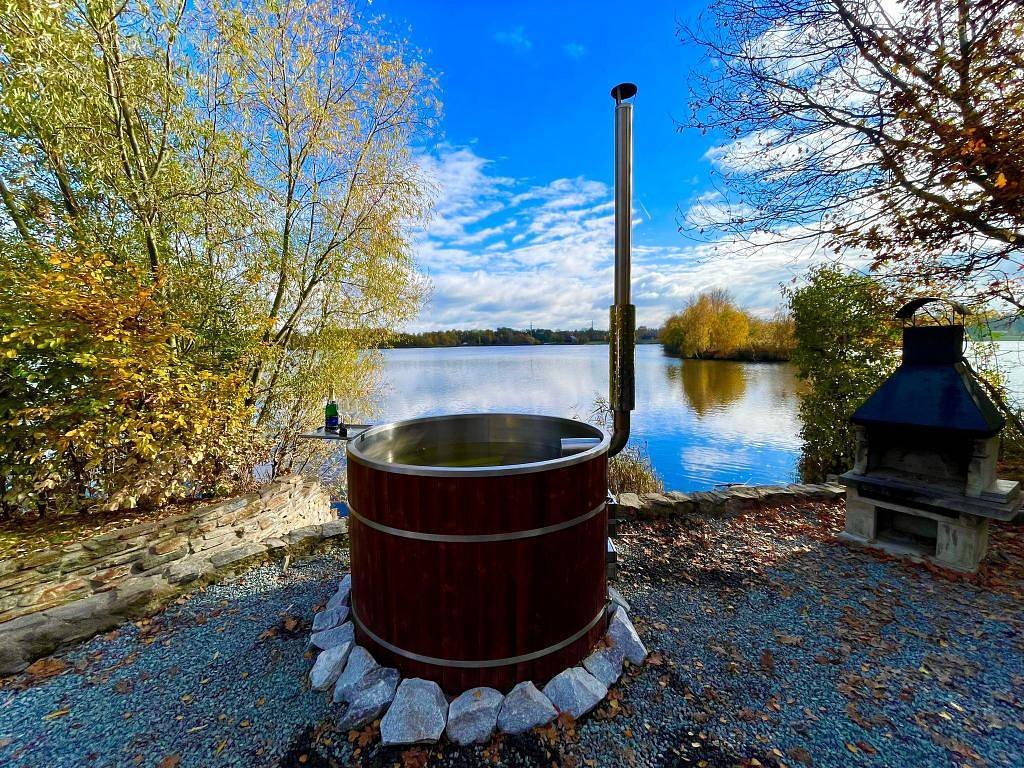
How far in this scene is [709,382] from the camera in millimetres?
16969

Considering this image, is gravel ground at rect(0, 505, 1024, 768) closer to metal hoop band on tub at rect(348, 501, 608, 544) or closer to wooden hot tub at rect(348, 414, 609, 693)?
wooden hot tub at rect(348, 414, 609, 693)

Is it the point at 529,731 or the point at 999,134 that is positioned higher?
the point at 999,134

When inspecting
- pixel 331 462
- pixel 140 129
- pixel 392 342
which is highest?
pixel 140 129

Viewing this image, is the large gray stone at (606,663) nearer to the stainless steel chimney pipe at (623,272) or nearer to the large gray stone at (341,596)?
the stainless steel chimney pipe at (623,272)

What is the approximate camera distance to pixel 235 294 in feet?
15.9

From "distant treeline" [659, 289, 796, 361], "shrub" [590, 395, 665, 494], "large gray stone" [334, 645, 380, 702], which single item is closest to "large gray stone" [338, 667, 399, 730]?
"large gray stone" [334, 645, 380, 702]

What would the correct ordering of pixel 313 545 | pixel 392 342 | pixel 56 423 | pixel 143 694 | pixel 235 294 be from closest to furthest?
pixel 143 694 < pixel 56 423 < pixel 313 545 < pixel 235 294 < pixel 392 342

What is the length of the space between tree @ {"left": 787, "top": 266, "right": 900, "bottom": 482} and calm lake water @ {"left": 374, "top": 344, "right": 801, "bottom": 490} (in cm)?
94

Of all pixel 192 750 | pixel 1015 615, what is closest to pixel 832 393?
pixel 1015 615

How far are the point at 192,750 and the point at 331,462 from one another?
571cm

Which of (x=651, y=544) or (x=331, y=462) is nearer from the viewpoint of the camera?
(x=651, y=544)

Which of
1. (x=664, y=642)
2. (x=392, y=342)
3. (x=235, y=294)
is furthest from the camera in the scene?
(x=392, y=342)

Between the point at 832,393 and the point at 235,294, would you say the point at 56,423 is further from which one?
the point at 832,393

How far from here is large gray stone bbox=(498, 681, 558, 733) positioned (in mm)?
1872
